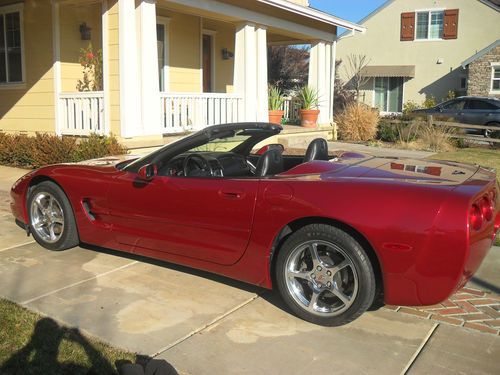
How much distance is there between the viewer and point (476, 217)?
3336 millimetres

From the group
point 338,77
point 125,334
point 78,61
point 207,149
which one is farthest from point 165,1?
point 338,77

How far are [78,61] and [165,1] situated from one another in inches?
88.8

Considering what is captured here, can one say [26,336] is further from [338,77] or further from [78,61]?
[338,77]

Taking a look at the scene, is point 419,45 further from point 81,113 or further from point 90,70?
point 81,113

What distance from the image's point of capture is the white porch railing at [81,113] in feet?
32.9

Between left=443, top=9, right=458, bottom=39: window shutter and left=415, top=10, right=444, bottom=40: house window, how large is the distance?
35cm

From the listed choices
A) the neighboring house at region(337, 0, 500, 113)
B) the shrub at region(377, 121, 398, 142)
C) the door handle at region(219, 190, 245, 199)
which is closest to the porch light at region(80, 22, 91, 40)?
the door handle at region(219, 190, 245, 199)

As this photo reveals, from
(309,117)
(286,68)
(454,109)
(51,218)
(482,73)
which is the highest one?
(286,68)

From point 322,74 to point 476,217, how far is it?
539 inches

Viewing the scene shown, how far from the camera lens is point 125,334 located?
11.7 ft

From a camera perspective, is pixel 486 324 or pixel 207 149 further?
pixel 207 149

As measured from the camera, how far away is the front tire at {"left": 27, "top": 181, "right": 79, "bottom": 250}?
5090 millimetres

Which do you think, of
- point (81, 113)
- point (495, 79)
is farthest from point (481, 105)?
point (81, 113)

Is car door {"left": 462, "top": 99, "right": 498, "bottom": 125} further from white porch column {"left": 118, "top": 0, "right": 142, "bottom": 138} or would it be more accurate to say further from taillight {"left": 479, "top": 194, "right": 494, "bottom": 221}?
taillight {"left": 479, "top": 194, "right": 494, "bottom": 221}
